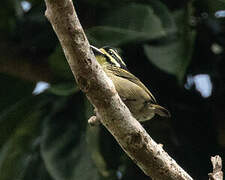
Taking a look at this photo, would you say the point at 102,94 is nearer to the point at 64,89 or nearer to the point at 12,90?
the point at 64,89

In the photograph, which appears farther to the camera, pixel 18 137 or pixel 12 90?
pixel 12 90

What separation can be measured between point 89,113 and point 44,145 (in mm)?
363

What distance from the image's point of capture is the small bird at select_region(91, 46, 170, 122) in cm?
191

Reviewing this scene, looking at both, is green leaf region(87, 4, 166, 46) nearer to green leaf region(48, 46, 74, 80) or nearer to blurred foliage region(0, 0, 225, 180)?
blurred foliage region(0, 0, 225, 180)

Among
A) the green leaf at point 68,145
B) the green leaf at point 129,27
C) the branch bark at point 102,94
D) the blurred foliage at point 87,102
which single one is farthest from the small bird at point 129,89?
the green leaf at point 68,145

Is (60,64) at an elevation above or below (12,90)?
above

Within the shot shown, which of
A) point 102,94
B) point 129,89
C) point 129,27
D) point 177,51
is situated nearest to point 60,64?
point 129,27

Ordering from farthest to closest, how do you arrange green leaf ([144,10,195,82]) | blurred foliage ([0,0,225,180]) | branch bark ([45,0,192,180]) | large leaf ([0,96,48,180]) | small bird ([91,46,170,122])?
1. large leaf ([0,96,48,180])
2. blurred foliage ([0,0,225,180])
3. green leaf ([144,10,195,82])
4. small bird ([91,46,170,122])
5. branch bark ([45,0,192,180])

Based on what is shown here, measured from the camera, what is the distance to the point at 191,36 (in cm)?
256

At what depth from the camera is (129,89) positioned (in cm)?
191

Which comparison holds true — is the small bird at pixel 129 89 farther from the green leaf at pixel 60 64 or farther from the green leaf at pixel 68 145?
the green leaf at pixel 68 145

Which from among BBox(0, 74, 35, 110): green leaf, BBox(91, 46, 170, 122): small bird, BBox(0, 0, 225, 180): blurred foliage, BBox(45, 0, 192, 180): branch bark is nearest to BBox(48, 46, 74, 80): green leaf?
BBox(0, 0, 225, 180): blurred foliage

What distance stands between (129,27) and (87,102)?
401mm

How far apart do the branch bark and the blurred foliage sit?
2.66 ft
